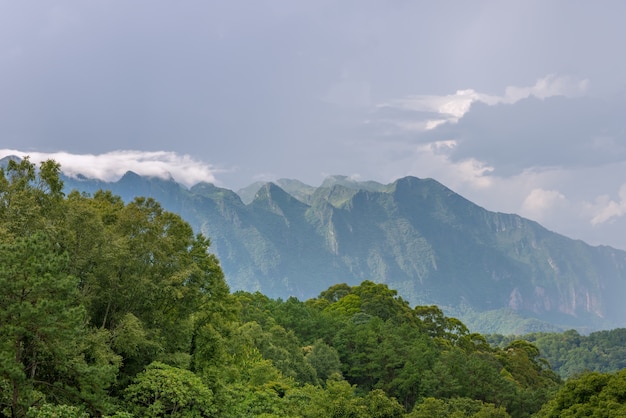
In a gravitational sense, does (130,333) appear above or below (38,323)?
above

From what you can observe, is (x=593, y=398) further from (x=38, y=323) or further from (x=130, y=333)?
(x=38, y=323)

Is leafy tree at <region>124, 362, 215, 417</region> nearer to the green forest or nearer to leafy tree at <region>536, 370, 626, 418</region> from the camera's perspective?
the green forest

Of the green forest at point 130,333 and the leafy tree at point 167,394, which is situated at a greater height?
the green forest at point 130,333

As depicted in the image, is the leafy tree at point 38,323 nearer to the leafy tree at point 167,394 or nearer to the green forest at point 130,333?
the green forest at point 130,333

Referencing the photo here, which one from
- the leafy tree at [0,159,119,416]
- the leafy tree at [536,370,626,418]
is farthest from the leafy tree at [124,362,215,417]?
the leafy tree at [536,370,626,418]

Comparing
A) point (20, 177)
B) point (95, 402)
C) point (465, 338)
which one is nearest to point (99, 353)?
point (95, 402)

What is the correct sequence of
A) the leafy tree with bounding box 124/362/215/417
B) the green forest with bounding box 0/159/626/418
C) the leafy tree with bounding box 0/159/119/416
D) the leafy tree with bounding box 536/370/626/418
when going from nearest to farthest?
the leafy tree with bounding box 0/159/119/416 < the green forest with bounding box 0/159/626/418 < the leafy tree with bounding box 124/362/215/417 < the leafy tree with bounding box 536/370/626/418

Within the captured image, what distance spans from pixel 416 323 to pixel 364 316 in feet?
46.1

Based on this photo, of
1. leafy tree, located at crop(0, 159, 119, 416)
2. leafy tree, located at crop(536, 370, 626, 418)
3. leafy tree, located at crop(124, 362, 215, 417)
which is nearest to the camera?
leafy tree, located at crop(0, 159, 119, 416)

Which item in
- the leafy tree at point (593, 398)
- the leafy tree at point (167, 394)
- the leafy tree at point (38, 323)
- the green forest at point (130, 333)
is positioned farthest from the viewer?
the leafy tree at point (593, 398)

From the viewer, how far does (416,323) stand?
80812 mm

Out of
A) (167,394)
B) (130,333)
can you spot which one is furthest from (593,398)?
(130,333)

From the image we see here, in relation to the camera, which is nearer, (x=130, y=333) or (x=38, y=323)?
(x=38, y=323)

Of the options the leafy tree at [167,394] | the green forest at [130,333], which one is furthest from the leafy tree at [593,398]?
the leafy tree at [167,394]
